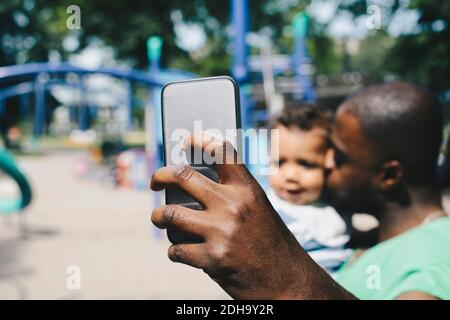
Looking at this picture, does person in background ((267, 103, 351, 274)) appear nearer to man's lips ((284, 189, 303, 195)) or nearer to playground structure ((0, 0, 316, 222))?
man's lips ((284, 189, 303, 195))

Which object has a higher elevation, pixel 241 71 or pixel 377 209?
pixel 241 71

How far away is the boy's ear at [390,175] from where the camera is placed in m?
1.34

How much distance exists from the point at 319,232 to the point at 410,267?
0.93 m

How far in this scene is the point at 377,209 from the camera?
1440 millimetres

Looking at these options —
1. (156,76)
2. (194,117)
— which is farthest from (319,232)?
(156,76)

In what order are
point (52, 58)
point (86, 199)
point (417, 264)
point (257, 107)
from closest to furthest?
point (417, 264), point (86, 199), point (257, 107), point (52, 58)

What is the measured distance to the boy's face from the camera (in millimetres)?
2168

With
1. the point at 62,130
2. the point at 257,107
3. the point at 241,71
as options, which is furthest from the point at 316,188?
the point at 62,130

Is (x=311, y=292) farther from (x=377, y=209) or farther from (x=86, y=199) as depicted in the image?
(x=86, y=199)

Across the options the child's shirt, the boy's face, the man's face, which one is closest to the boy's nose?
the boy's face

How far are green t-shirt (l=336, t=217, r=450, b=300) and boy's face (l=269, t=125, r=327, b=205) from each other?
81 cm

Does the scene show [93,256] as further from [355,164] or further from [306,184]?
[355,164]

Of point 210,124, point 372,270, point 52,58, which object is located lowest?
point 372,270

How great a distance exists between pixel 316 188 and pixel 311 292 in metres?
1.44
